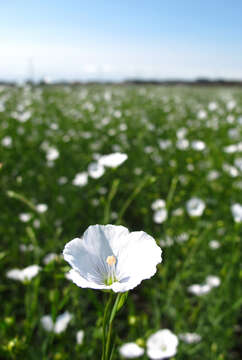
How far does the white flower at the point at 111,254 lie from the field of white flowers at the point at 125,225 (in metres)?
0.24

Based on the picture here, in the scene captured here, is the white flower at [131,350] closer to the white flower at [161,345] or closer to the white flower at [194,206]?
the white flower at [161,345]

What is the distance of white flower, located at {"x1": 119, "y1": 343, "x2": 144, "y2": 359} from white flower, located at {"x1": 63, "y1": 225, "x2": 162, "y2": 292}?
711mm

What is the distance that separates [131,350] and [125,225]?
1359 millimetres

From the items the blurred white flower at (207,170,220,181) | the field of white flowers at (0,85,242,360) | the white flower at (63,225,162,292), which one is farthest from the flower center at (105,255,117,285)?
the blurred white flower at (207,170,220,181)

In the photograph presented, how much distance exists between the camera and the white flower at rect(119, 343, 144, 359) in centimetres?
125

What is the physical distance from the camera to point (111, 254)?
0.70m

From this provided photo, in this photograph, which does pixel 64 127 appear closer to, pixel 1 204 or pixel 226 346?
pixel 1 204

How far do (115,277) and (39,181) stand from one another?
8.66ft

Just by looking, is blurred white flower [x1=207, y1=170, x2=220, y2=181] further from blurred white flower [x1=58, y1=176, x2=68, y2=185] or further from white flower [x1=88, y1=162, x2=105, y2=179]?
blurred white flower [x1=58, y1=176, x2=68, y2=185]

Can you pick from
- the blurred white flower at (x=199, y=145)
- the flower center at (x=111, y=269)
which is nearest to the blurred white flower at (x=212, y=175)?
the blurred white flower at (x=199, y=145)

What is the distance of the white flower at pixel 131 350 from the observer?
4.09 feet

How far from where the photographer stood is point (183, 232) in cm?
226

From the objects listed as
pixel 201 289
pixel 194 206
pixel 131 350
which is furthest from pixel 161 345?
pixel 194 206

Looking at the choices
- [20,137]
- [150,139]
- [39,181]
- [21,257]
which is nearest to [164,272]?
[21,257]
